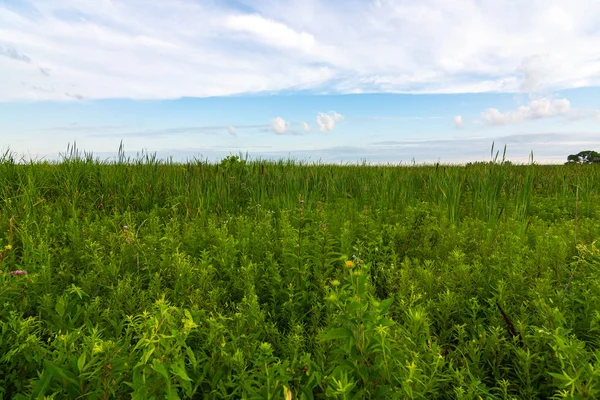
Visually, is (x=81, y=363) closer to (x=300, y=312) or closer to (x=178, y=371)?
(x=178, y=371)

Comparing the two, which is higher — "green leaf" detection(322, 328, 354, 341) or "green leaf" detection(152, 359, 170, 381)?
"green leaf" detection(322, 328, 354, 341)

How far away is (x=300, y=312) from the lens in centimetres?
277

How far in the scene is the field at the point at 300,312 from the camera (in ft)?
5.49

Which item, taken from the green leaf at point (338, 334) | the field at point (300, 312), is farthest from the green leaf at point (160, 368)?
the green leaf at point (338, 334)

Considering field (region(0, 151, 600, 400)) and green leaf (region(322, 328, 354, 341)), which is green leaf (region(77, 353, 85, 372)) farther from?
green leaf (region(322, 328, 354, 341))

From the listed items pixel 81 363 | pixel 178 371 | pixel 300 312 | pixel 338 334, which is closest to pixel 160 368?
pixel 178 371

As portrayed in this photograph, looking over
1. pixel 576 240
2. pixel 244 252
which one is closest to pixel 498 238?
pixel 576 240

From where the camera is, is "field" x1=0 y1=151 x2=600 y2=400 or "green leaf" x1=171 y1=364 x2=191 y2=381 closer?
"green leaf" x1=171 y1=364 x2=191 y2=381

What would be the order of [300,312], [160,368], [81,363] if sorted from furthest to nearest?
[300,312]
[81,363]
[160,368]

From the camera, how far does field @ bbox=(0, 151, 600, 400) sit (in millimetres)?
1672

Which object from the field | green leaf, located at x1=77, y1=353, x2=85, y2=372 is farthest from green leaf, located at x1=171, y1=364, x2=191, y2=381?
green leaf, located at x1=77, y1=353, x2=85, y2=372

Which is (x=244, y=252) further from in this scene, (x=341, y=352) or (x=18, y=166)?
(x=18, y=166)

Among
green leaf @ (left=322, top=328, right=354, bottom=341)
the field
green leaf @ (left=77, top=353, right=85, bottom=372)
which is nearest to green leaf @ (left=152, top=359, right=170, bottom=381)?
the field

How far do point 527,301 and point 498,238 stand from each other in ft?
6.21
